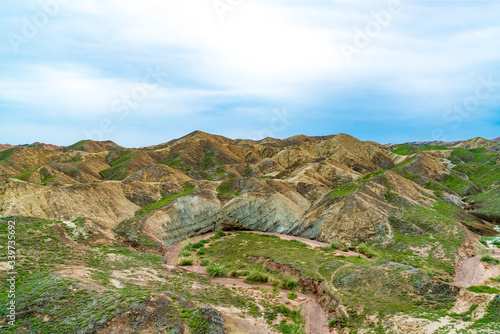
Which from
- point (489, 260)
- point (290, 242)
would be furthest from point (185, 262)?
point (489, 260)

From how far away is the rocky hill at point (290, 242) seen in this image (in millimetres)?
18359

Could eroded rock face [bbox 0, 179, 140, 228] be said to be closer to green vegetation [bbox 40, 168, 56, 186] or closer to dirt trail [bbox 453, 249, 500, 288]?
A: green vegetation [bbox 40, 168, 56, 186]

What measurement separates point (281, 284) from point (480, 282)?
16.1 m

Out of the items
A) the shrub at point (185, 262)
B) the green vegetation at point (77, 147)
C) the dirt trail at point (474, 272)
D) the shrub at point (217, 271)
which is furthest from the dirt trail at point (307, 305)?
the green vegetation at point (77, 147)

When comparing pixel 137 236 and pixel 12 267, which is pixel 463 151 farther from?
pixel 12 267

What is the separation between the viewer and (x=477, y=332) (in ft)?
48.8

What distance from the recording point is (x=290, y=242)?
3859 cm

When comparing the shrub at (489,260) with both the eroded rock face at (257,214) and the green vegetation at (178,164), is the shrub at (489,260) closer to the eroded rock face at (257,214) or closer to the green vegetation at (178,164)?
the eroded rock face at (257,214)

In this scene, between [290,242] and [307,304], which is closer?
[307,304]

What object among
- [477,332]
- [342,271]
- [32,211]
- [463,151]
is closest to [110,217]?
[32,211]

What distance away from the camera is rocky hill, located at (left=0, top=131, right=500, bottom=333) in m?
18.4

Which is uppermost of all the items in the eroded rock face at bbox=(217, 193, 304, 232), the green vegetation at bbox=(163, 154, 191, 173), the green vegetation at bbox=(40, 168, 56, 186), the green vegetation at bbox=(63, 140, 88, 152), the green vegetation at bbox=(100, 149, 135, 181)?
the green vegetation at bbox=(63, 140, 88, 152)

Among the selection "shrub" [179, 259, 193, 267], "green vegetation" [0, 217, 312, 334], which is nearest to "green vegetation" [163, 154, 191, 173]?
"shrub" [179, 259, 193, 267]

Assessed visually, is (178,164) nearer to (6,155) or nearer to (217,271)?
(6,155)
